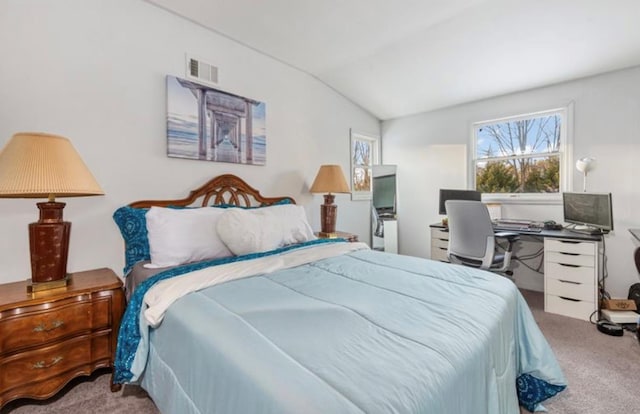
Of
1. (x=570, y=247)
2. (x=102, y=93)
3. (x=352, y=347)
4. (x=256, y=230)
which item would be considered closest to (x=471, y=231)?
(x=570, y=247)

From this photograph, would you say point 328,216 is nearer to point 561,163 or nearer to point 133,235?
point 133,235

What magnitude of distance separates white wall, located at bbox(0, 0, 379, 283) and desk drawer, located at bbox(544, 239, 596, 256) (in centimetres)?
298

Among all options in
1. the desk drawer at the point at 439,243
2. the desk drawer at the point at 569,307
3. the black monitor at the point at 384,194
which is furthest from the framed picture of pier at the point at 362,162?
the desk drawer at the point at 569,307

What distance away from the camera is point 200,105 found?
102 inches

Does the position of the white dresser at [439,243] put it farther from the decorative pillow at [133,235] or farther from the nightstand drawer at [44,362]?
the nightstand drawer at [44,362]

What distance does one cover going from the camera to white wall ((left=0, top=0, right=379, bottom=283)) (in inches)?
72.1

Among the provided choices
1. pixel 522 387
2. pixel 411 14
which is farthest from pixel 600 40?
pixel 522 387

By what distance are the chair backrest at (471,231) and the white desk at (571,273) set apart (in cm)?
50

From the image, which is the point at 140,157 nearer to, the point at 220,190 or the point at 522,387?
the point at 220,190

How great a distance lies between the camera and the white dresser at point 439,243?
374 cm

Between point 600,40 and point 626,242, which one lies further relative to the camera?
point 626,242

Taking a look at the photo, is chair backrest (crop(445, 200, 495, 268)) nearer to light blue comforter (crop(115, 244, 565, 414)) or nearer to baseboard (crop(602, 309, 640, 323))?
baseboard (crop(602, 309, 640, 323))

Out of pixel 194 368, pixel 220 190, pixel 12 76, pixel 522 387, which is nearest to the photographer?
pixel 194 368

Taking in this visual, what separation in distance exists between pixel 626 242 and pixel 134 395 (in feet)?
14.3
